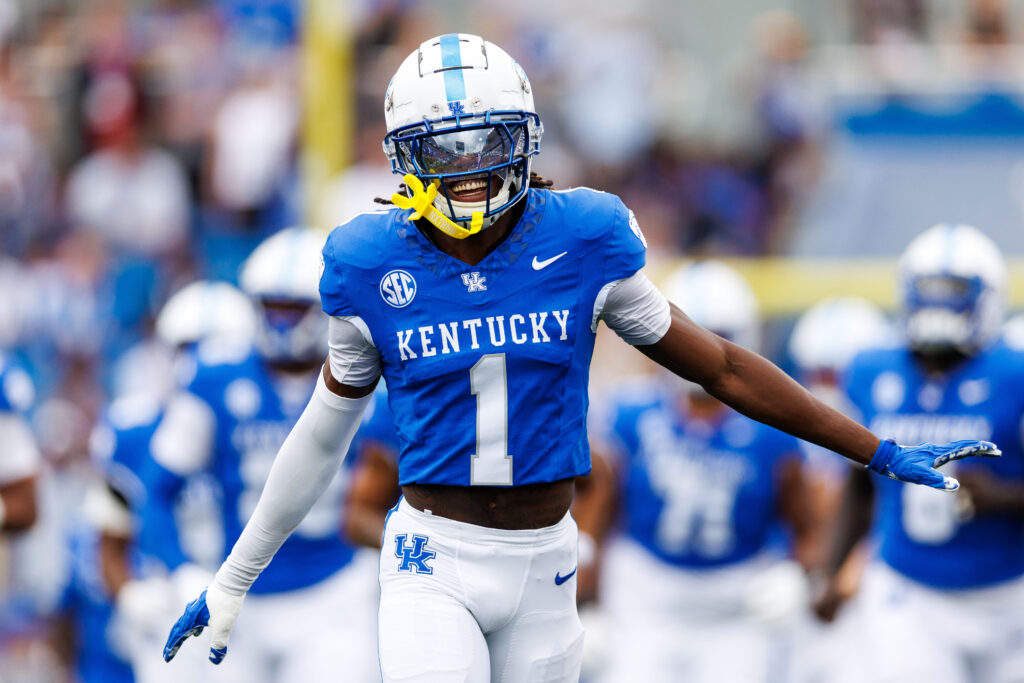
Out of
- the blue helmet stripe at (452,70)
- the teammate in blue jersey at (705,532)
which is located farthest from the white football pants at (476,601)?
the teammate in blue jersey at (705,532)

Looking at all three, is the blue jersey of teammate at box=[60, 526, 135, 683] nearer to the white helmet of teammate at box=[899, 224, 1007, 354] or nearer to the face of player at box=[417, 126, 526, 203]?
the white helmet of teammate at box=[899, 224, 1007, 354]

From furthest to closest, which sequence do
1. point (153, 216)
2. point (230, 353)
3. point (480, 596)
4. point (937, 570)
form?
point (153, 216)
point (230, 353)
point (937, 570)
point (480, 596)

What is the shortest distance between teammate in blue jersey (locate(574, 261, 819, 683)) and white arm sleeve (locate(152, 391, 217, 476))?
1871 millimetres

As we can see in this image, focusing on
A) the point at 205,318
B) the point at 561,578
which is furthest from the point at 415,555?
the point at 205,318

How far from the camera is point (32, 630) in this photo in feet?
38.0

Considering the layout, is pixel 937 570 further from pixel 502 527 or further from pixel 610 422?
pixel 502 527

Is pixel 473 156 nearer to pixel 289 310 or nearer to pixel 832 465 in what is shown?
pixel 289 310

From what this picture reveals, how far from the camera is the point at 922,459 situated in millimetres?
4004

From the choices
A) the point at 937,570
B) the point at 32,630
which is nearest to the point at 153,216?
the point at 32,630

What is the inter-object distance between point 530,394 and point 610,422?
3.75 meters

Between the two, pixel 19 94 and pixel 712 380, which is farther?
pixel 19 94

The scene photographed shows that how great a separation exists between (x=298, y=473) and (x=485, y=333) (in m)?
0.67

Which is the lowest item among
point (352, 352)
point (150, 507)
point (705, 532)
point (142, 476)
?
point (705, 532)

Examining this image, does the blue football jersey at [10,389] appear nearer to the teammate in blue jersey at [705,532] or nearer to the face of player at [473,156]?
the teammate in blue jersey at [705,532]
